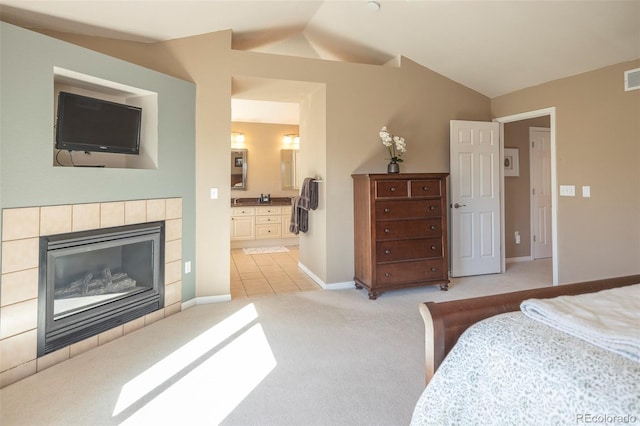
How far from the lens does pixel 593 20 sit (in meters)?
2.94

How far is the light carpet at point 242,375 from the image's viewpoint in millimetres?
1764

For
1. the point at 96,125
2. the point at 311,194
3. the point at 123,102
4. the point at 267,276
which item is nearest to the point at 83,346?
the point at 96,125

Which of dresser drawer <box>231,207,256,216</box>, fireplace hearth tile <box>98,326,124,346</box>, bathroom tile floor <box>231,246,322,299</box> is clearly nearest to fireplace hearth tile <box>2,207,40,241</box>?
fireplace hearth tile <box>98,326,124,346</box>

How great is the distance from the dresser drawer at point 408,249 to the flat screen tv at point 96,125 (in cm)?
251

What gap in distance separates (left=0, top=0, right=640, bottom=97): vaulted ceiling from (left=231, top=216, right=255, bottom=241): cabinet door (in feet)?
10.8

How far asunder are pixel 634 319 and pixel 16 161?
3.10 metres

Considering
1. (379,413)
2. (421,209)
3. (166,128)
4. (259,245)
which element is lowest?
(379,413)

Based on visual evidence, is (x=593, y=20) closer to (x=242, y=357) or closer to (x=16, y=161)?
(x=242, y=357)

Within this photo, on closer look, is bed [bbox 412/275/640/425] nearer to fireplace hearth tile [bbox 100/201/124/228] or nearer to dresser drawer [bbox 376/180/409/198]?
dresser drawer [bbox 376/180/409/198]

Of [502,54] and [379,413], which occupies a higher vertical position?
[502,54]

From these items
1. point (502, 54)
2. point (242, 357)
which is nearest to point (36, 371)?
point (242, 357)

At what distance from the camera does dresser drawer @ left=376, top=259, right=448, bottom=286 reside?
12.0ft

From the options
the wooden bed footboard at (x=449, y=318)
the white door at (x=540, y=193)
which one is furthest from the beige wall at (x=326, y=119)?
the wooden bed footboard at (x=449, y=318)

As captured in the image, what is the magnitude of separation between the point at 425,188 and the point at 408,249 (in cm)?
69
